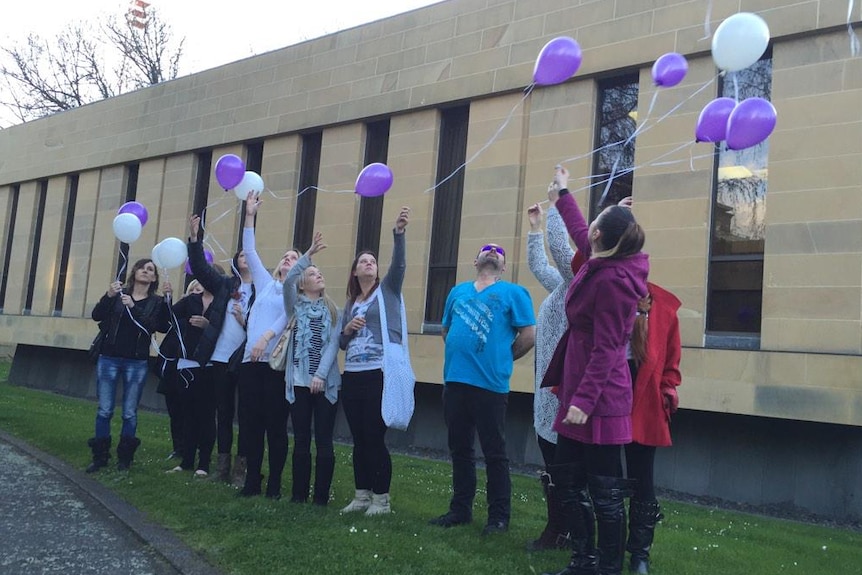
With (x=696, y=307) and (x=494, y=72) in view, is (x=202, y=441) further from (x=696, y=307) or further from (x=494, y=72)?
(x=494, y=72)

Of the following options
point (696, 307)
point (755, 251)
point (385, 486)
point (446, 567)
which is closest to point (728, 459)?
point (696, 307)

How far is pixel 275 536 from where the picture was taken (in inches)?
195

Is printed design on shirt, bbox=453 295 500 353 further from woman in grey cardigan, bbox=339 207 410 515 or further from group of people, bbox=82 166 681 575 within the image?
woman in grey cardigan, bbox=339 207 410 515

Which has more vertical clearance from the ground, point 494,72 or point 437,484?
point 494,72

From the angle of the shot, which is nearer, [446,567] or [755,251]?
[446,567]

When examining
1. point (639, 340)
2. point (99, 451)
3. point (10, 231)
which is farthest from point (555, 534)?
point (10, 231)

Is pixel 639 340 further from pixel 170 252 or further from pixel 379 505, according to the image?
pixel 170 252

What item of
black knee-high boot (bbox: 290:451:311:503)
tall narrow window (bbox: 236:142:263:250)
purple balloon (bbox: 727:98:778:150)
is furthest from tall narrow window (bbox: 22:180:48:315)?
purple balloon (bbox: 727:98:778:150)

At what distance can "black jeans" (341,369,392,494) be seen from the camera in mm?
5578

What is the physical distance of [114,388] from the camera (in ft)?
23.9

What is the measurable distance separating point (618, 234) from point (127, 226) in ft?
20.3

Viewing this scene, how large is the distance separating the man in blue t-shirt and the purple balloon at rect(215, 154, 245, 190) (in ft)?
13.0

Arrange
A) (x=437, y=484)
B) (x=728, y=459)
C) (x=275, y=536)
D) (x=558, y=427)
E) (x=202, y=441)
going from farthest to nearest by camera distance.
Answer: (x=728, y=459) → (x=437, y=484) → (x=202, y=441) → (x=275, y=536) → (x=558, y=427)

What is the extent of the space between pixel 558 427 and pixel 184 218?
1381 cm
